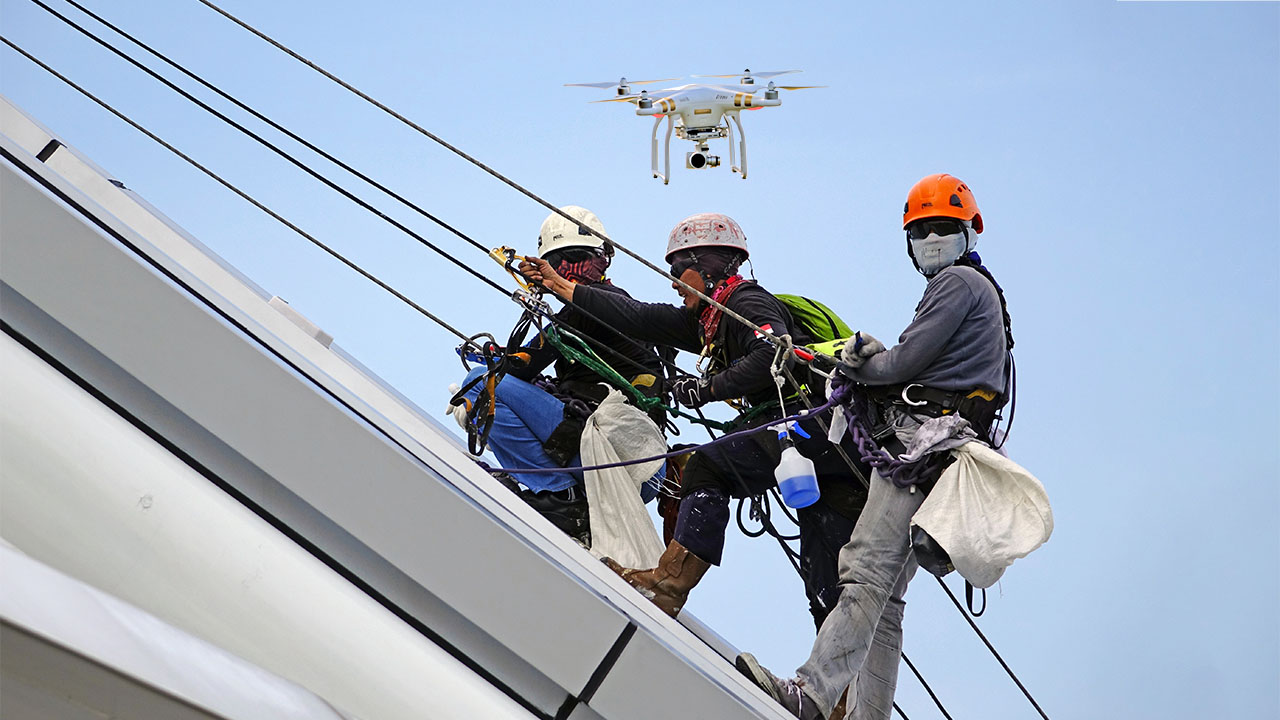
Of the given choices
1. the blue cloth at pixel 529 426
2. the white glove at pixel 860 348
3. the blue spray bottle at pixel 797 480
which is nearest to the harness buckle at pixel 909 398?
the white glove at pixel 860 348

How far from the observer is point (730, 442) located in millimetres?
3900

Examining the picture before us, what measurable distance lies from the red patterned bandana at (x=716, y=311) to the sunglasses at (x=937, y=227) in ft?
2.52

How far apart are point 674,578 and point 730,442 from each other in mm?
482

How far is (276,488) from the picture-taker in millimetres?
1712

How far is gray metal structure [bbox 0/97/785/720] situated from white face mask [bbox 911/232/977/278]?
6.34ft

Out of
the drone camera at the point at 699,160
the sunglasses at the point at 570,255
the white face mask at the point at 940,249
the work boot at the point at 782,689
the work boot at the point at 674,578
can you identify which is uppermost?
the drone camera at the point at 699,160

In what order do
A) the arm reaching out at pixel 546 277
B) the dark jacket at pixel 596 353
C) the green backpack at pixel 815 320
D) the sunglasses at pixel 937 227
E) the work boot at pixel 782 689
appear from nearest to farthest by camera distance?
the work boot at pixel 782 689
the sunglasses at pixel 937 227
the green backpack at pixel 815 320
the arm reaching out at pixel 546 277
the dark jacket at pixel 596 353

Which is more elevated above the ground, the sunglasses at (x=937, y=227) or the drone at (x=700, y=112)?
the drone at (x=700, y=112)

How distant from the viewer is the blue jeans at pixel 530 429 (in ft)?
15.5

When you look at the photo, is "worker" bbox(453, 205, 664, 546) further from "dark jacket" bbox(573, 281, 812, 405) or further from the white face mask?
the white face mask

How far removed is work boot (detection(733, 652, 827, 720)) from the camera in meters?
2.82

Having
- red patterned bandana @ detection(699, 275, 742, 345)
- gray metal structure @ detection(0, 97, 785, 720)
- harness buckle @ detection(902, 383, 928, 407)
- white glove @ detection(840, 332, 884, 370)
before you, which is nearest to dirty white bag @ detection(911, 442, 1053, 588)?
harness buckle @ detection(902, 383, 928, 407)

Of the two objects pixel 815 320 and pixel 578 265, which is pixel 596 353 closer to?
pixel 578 265

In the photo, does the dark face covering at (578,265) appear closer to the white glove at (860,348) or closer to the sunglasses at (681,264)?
the sunglasses at (681,264)
